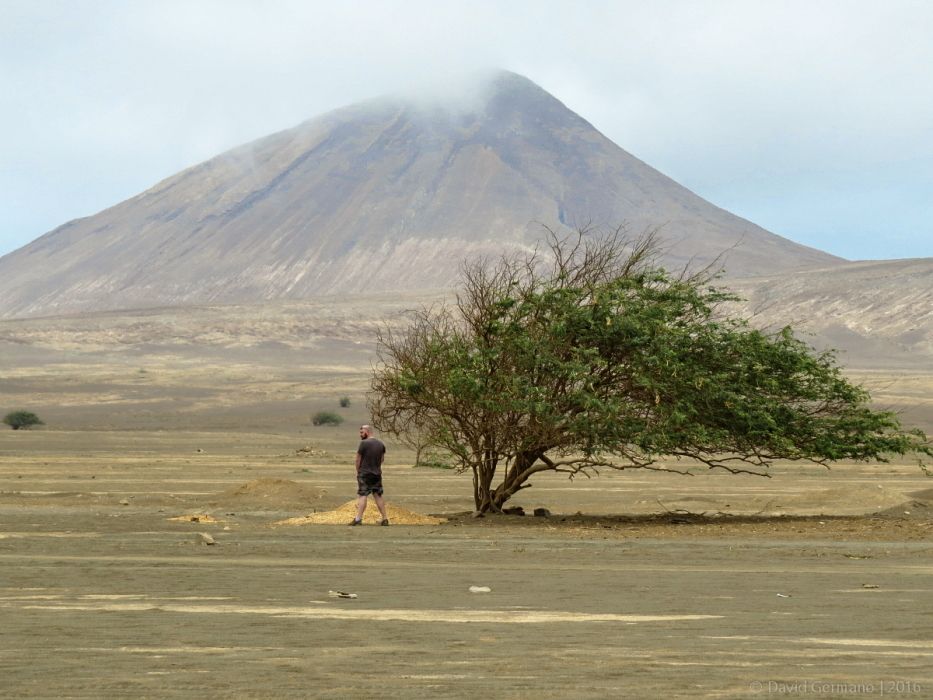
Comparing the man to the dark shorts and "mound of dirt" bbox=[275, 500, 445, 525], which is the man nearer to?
the dark shorts

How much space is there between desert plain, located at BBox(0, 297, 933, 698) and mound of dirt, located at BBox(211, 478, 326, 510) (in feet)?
0.23

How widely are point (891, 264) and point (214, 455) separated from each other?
13556 centimetres

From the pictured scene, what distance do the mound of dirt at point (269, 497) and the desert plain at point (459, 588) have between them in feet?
0.23

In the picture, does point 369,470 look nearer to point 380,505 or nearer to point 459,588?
point 380,505


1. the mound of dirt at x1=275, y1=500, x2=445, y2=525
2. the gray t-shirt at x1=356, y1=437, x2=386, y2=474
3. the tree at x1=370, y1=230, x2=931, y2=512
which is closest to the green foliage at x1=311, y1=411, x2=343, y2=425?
the mound of dirt at x1=275, y1=500, x2=445, y2=525

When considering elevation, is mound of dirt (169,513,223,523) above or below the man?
below

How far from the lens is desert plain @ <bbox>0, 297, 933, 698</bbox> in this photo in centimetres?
938

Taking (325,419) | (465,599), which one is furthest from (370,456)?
(325,419)

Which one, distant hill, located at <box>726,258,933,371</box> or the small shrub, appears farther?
distant hill, located at <box>726,258,933,371</box>

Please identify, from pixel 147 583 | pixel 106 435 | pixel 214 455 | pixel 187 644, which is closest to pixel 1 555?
pixel 147 583

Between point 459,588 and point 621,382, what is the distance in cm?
908

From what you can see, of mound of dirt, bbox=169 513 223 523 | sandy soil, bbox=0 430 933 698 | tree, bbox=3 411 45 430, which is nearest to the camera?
sandy soil, bbox=0 430 933 698

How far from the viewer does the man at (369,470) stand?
22719mm

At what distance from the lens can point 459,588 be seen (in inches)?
583
